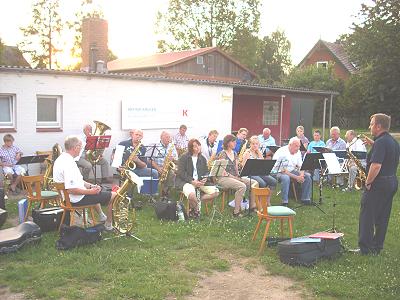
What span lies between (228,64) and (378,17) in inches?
443

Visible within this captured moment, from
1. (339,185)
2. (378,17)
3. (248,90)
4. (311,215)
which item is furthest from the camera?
(378,17)

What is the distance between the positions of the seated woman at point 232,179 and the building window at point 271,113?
518 inches

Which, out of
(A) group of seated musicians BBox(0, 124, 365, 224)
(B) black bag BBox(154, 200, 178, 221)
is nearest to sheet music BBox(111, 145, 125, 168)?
(A) group of seated musicians BBox(0, 124, 365, 224)

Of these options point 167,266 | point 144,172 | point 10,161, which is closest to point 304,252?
point 167,266

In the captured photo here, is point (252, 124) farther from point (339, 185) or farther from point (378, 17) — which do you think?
point (378, 17)

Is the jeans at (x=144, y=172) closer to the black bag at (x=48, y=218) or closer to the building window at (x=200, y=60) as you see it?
the black bag at (x=48, y=218)

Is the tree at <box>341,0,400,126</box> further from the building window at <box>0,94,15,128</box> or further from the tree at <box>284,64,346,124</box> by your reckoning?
the building window at <box>0,94,15,128</box>

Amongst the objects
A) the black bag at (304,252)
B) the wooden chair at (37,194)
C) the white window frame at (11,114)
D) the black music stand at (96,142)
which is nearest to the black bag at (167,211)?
the wooden chair at (37,194)

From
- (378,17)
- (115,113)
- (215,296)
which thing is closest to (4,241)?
(215,296)

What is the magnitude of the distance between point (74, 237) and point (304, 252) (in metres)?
3.10

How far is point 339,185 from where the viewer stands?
11984 mm

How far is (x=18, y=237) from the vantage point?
614 cm

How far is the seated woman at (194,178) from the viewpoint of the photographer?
8344 millimetres

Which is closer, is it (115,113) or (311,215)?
(311,215)
